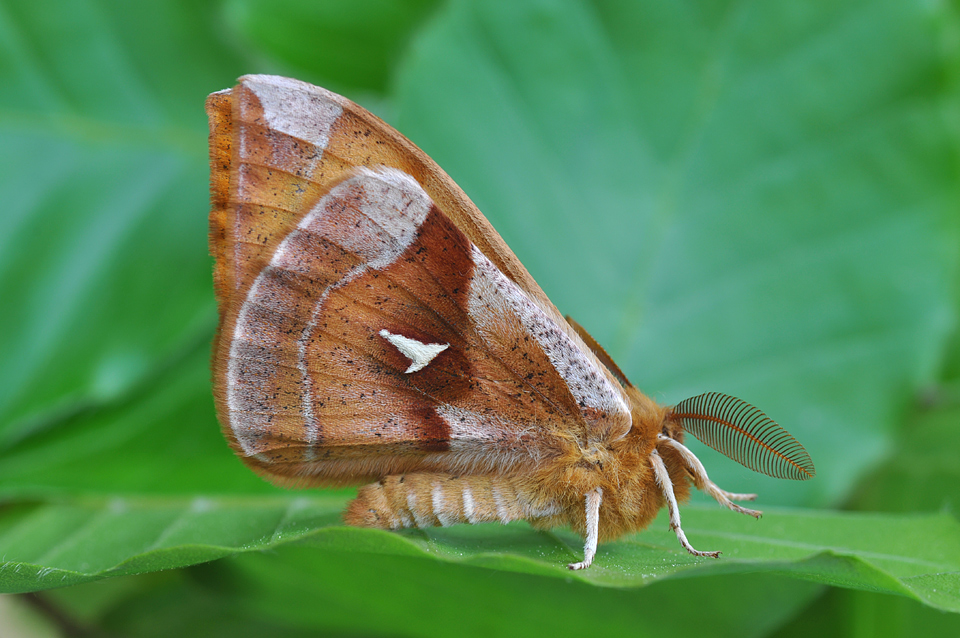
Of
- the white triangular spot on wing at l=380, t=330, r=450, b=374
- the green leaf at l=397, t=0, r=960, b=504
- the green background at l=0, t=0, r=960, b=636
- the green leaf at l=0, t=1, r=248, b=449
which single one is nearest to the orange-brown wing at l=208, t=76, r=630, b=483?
the white triangular spot on wing at l=380, t=330, r=450, b=374

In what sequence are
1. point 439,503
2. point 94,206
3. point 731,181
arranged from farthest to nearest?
point 94,206 < point 731,181 < point 439,503

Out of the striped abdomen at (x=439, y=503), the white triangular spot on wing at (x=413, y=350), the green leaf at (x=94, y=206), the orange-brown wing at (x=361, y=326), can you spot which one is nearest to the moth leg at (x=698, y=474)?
the orange-brown wing at (x=361, y=326)

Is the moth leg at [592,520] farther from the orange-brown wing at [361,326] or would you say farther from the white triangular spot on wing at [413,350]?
the white triangular spot on wing at [413,350]

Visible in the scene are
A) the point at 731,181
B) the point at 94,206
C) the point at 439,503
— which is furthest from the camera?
the point at 94,206

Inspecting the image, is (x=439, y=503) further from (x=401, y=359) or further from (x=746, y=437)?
(x=746, y=437)

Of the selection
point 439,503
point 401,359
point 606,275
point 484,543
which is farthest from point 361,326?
point 606,275

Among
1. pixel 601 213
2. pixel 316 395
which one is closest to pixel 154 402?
pixel 316 395
